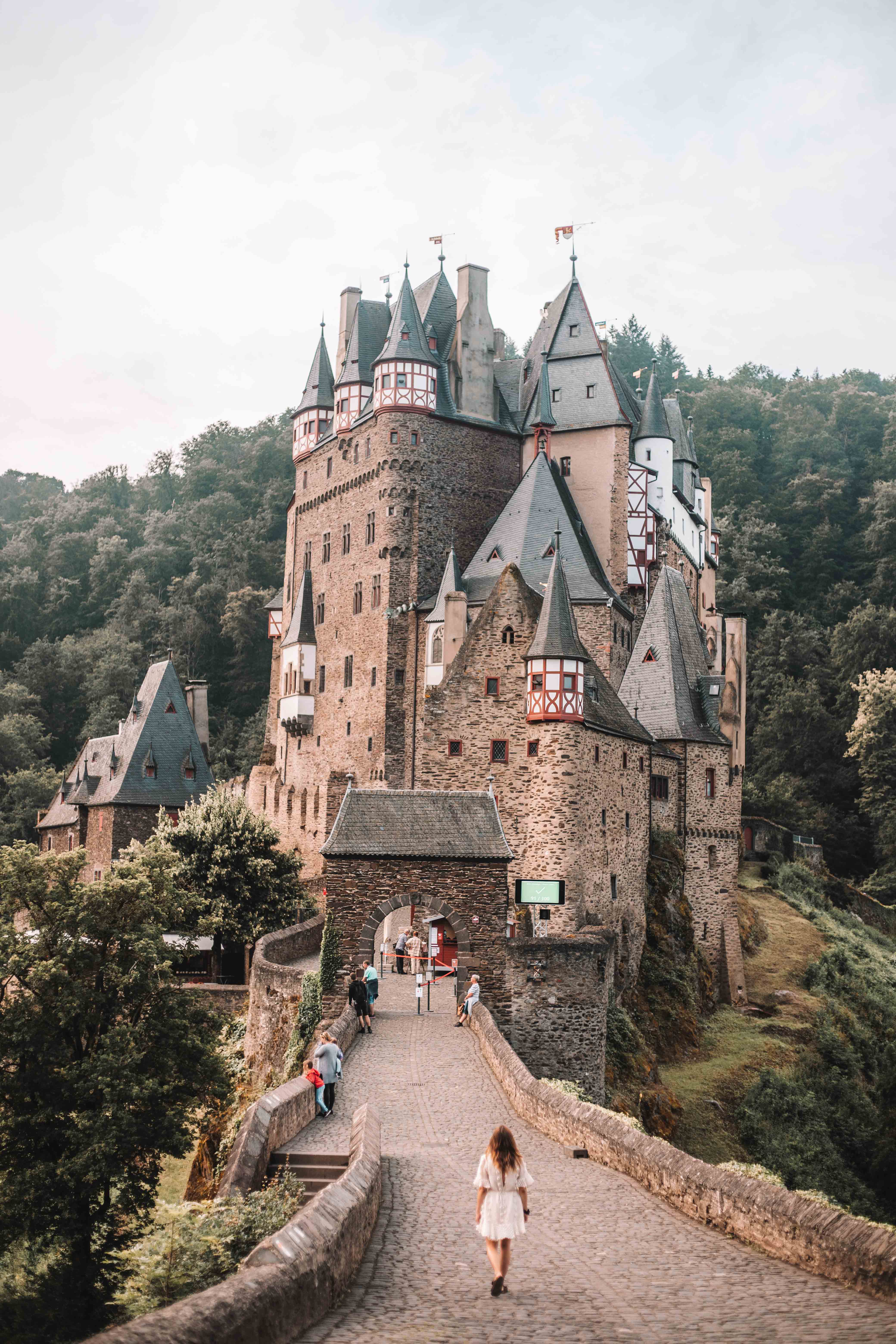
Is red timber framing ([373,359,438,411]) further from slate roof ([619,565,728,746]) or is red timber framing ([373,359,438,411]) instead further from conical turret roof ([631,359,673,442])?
slate roof ([619,565,728,746])

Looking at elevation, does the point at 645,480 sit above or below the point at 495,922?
above

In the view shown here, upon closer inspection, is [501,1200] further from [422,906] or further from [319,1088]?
[422,906]

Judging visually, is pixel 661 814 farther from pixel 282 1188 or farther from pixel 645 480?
pixel 282 1188

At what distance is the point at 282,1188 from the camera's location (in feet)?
42.0

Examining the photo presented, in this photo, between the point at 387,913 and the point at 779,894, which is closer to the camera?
the point at 387,913

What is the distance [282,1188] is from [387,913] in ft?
45.2

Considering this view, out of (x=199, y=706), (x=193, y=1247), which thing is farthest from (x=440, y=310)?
(x=193, y=1247)

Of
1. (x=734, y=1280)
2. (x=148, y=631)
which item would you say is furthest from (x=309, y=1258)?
(x=148, y=631)

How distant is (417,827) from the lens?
2717 centimetres

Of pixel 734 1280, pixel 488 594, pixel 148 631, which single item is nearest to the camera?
pixel 734 1280

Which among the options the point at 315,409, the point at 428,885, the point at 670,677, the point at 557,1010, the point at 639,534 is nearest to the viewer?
the point at 428,885

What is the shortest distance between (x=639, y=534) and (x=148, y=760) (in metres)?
21.4

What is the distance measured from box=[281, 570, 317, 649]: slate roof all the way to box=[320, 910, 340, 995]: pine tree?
107ft

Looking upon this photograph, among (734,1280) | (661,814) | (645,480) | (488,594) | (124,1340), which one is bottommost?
(734,1280)
